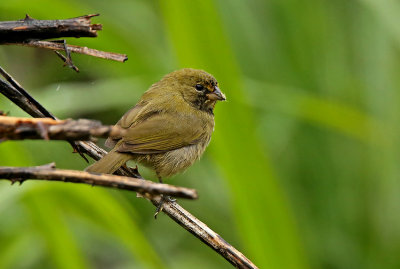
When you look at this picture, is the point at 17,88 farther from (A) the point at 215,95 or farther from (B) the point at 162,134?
(A) the point at 215,95

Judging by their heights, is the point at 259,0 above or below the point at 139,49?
above

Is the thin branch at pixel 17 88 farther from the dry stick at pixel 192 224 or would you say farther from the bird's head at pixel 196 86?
the bird's head at pixel 196 86

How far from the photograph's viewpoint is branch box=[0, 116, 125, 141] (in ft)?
4.29

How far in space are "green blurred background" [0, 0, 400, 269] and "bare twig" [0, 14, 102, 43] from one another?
163 cm

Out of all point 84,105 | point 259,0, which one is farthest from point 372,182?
point 84,105

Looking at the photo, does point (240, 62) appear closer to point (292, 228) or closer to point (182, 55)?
point (182, 55)

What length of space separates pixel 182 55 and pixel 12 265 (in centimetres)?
Answer: 174

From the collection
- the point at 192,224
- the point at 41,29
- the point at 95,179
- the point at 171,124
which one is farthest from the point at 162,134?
the point at 95,179

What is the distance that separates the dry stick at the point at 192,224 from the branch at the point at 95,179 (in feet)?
1.91

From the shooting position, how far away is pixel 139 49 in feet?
14.1

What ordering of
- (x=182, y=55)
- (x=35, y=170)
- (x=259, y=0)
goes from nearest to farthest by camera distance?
1. (x=35, y=170)
2. (x=182, y=55)
3. (x=259, y=0)

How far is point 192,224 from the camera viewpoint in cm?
229

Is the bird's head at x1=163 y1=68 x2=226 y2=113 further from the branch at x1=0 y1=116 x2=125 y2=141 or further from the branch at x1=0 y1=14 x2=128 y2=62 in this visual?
the branch at x1=0 y1=116 x2=125 y2=141

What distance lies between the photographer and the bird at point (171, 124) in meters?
3.13
